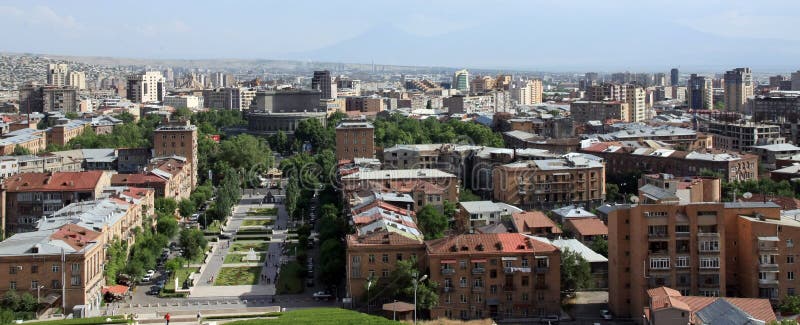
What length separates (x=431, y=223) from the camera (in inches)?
1271

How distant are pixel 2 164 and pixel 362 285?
2581 cm

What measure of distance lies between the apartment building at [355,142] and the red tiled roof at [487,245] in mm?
27040

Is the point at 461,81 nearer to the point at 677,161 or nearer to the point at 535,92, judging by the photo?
the point at 535,92

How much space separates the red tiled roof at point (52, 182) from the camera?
1443 inches

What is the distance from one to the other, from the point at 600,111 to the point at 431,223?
5431 cm

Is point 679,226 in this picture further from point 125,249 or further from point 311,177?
point 311,177

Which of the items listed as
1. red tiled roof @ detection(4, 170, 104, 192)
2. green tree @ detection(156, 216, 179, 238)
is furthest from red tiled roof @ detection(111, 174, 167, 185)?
green tree @ detection(156, 216, 179, 238)

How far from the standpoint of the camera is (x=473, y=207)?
36062 mm

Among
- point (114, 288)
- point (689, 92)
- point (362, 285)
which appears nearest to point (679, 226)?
point (362, 285)

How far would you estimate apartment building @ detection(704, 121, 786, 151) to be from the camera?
57719 millimetres

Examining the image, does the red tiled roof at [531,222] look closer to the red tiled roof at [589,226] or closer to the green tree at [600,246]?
the red tiled roof at [589,226]

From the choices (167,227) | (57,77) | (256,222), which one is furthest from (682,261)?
(57,77)

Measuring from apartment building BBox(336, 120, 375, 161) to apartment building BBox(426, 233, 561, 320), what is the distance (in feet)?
90.9

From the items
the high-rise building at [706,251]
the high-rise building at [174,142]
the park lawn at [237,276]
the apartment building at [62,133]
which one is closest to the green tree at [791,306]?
the high-rise building at [706,251]
